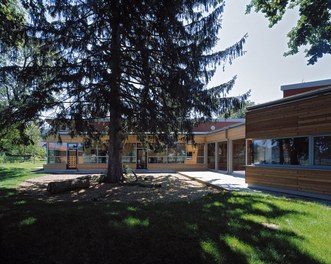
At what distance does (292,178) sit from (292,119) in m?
2.30

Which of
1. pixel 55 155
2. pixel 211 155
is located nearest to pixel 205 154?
pixel 211 155

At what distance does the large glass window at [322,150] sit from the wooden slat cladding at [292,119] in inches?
11.9

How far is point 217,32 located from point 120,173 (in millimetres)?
8090

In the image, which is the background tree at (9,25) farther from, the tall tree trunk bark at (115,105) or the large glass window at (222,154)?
the large glass window at (222,154)

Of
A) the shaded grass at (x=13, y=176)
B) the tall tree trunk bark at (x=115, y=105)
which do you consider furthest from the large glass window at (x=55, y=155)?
the tall tree trunk bark at (x=115, y=105)

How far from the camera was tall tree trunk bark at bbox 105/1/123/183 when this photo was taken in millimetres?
9531

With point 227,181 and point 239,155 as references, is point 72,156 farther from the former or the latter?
point 227,181

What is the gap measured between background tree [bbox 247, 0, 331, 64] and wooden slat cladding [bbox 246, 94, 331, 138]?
231 inches

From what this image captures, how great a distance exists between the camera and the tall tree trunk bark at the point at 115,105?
953cm

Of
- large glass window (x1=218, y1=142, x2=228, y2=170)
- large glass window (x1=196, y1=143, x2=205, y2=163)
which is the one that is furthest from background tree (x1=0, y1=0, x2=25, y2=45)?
large glass window (x1=196, y1=143, x2=205, y2=163)

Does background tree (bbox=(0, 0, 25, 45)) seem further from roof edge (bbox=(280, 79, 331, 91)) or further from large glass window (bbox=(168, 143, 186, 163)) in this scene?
large glass window (bbox=(168, 143, 186, 163))

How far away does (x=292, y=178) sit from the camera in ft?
33.3

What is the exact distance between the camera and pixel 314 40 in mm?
16047

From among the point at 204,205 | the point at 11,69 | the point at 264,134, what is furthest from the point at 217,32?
the point at 11,69
